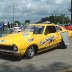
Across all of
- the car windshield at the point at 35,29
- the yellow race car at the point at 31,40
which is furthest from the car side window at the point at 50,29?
the car windshield at the point at 35,29

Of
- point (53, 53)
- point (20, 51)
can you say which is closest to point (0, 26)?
point (53, 53)

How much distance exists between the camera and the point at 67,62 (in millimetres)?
11055

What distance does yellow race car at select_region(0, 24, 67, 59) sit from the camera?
11.4 meters

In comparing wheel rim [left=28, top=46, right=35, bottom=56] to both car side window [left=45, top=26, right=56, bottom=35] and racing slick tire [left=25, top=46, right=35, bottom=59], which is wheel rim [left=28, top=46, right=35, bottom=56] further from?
car side window [left=45, top=26, right=56, bottom=35]

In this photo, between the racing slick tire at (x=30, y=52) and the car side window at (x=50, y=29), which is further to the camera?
the car side window at (x=50, y=29)

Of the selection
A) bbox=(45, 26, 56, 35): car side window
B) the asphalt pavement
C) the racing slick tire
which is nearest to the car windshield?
bbox=(45, 26, 56, 35): car side window

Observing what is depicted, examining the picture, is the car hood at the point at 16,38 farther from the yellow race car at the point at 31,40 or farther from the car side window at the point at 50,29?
the car side window at the point at 50,29

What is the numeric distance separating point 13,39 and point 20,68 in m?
2.14

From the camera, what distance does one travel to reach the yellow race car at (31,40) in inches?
449

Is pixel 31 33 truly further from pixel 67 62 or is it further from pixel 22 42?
pixel 67 62

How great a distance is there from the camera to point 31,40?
11961 mm

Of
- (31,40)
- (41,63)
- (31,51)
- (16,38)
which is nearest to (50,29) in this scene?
(31,40)

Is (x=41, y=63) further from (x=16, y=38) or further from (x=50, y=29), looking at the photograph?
(x=50, y=29)

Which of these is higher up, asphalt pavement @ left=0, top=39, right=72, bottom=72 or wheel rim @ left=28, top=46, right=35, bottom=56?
wheel rim @ left=28, top=46, right=35, bottom=56
